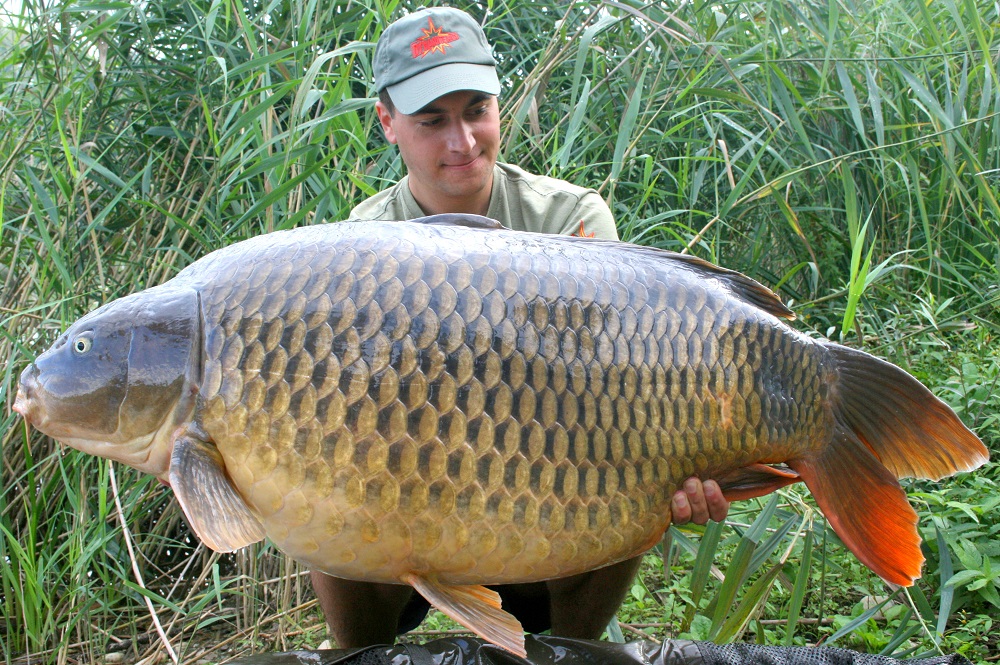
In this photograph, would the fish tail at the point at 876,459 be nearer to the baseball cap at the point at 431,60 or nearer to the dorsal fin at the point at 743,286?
the dorsal fin at the point at 743,286

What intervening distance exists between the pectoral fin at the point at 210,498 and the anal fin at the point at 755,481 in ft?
2.42

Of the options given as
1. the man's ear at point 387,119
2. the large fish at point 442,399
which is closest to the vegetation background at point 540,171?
the man's ear at point 387,119

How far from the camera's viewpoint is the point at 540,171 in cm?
276

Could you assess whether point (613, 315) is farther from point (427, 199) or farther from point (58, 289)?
point (58, 289)

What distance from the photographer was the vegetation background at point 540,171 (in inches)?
76.2

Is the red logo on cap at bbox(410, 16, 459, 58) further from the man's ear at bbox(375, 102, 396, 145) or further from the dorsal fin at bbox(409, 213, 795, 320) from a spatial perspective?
the dorsal fin at bbox(409, 213, 795, 320)

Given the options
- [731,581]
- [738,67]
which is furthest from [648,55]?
[731,581]

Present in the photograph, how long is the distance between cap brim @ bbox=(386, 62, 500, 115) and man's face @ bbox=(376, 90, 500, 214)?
0.8 inches

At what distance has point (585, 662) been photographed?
1507mm

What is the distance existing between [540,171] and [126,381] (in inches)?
67.4

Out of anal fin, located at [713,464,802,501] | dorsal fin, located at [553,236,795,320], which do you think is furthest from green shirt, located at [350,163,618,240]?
anal fin, located at [713,464,802,501]

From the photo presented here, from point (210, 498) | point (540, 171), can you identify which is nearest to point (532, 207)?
point (540, 171)

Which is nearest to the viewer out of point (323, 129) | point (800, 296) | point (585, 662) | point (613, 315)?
point (613, 315)

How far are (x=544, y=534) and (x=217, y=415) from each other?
48 centimetres
